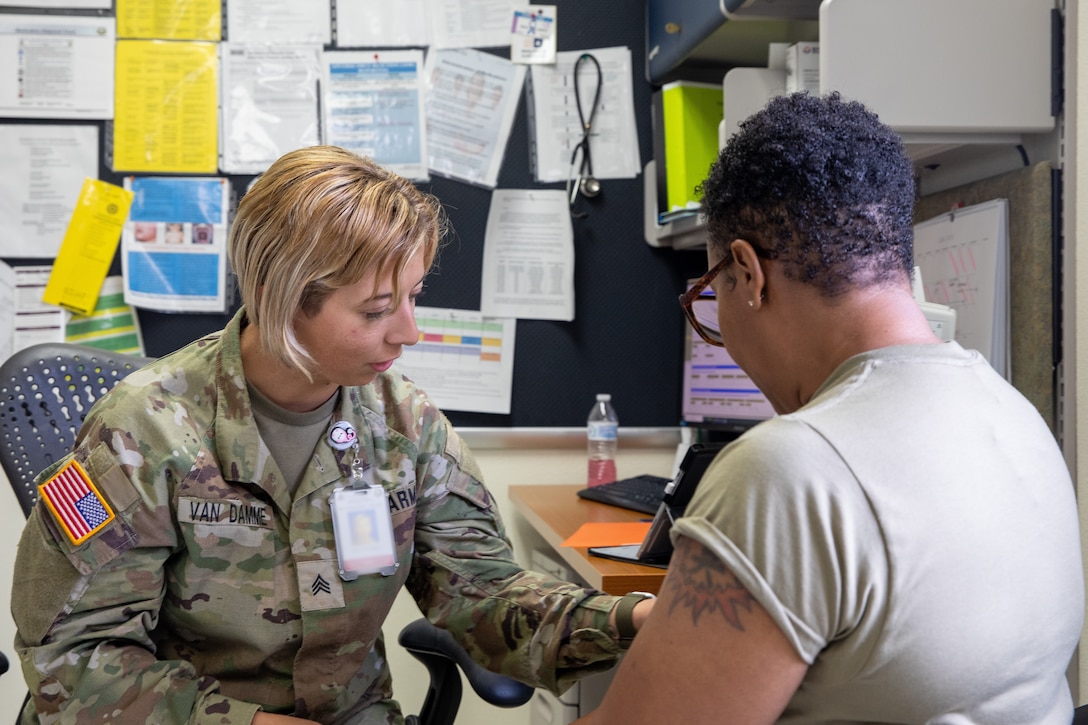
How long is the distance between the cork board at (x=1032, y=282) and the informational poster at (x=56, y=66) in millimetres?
1960

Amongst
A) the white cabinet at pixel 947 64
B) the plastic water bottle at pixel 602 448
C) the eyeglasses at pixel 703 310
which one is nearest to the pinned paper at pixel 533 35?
the plastic water bottle at pixel 602 448

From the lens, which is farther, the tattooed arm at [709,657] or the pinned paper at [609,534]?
the pinned paper at [609,534]

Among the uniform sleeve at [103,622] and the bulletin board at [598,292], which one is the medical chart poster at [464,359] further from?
the uniform sleeve at [103,622]

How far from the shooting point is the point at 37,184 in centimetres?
234

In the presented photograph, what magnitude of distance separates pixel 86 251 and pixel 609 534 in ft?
4.71

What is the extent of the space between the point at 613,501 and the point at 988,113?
103cm

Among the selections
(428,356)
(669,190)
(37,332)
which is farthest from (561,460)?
(37,332)

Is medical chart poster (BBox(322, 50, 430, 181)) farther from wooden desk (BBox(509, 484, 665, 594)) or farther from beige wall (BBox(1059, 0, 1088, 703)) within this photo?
beige wall (BBox(1059, 0, 1088, 703))

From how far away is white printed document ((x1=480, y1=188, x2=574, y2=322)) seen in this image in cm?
251

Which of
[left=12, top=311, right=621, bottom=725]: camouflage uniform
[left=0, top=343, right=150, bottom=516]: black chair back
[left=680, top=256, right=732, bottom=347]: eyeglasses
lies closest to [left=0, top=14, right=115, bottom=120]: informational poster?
[left=0, top=343, right=150, bottom=516]: black chair back

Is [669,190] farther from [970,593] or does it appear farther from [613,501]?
[970,593]

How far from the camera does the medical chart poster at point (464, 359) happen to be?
2482 mm

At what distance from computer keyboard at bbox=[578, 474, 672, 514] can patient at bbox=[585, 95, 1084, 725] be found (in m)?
1.16

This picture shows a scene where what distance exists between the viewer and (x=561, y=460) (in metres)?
2.55
